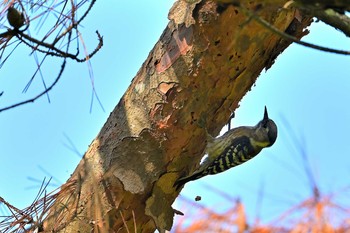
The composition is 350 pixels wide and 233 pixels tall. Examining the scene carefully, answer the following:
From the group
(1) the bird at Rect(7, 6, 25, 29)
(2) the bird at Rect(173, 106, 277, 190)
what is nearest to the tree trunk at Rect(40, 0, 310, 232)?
(2) the bird at Rect(173, 106, 277, 190)

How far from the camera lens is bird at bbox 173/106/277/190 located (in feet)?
10.3

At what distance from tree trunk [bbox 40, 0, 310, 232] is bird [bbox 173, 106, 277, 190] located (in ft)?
1.58

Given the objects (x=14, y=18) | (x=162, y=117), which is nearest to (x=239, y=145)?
(x=162, y=117)

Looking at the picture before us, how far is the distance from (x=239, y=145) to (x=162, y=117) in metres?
1.13

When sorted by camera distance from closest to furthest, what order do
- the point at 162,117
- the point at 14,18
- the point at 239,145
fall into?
1. the point at 14,18
2. the point at 162,117
3. the point at 239,145

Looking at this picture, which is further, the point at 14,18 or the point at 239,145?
the point at 239,145

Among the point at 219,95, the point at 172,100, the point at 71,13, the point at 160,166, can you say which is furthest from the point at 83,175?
the point at 71,13

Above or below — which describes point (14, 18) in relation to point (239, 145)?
below

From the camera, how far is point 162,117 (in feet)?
7.83

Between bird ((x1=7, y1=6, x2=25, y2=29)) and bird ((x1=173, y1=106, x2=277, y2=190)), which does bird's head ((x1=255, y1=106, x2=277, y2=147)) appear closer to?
bird ((x1=173, y1=106, x2=277, y2=190))

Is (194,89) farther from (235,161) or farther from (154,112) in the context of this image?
(235,161)

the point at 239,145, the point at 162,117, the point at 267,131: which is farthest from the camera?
the point at 267,131

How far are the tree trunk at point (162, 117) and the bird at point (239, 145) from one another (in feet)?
1.58

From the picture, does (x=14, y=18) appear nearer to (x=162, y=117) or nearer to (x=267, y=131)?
(x=162, y=117)
